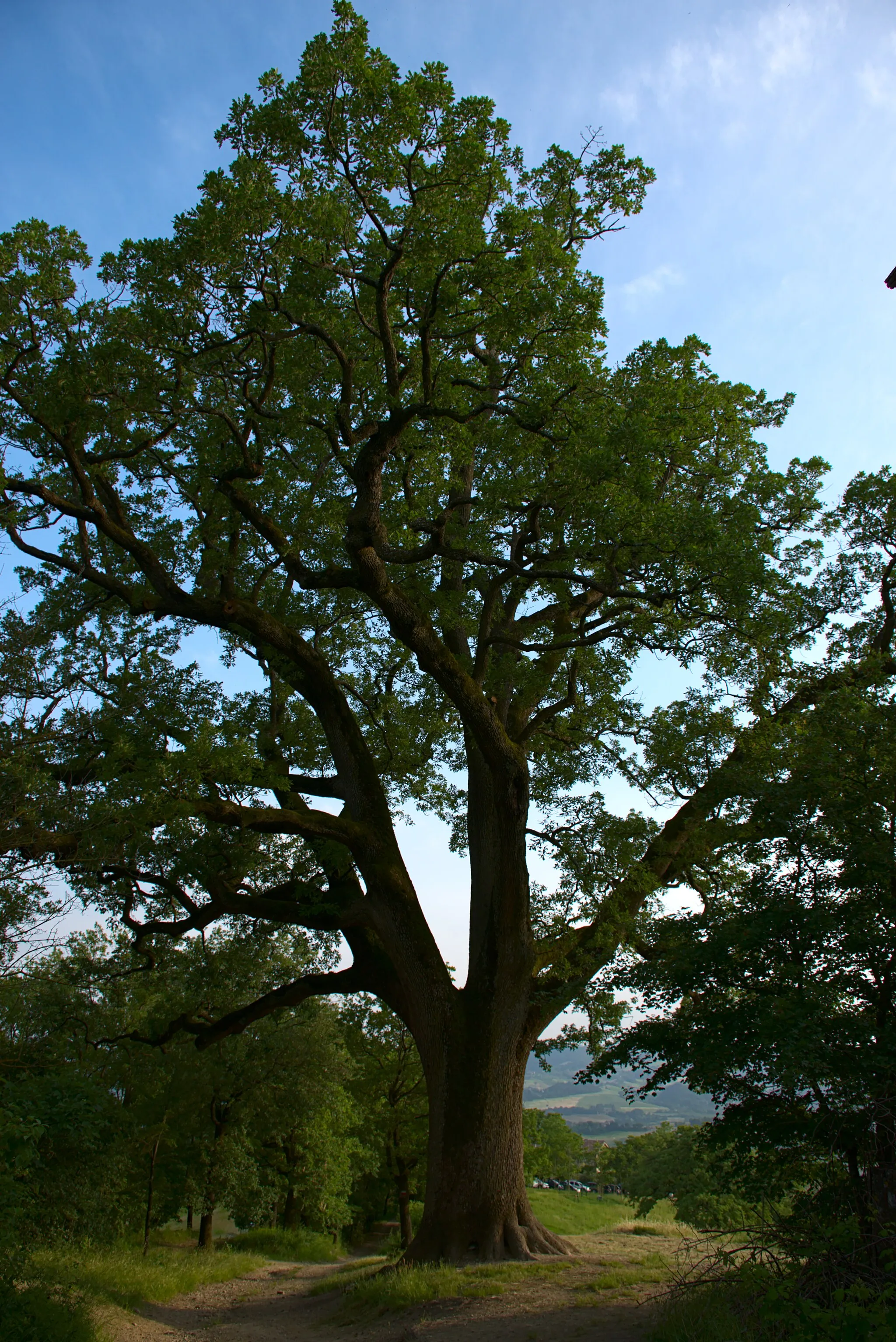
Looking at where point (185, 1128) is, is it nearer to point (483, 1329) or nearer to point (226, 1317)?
point (226, 1317)

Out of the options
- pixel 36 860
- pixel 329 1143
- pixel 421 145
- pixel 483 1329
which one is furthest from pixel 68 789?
pixel 329 1143

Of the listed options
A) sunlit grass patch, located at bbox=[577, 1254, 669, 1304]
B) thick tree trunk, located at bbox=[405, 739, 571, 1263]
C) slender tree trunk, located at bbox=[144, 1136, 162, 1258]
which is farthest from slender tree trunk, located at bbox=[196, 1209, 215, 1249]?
sunlit grass patch, located at bbox=[577, 1254, 669, 1304]

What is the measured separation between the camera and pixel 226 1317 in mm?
11750

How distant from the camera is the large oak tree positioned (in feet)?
31.8

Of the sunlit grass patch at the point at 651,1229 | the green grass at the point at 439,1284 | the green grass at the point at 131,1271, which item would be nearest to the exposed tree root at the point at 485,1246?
the green grass at the point at 439,1284

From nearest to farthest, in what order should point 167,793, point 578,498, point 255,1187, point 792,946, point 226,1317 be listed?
1. point 792,946
2. point 167,793
3. point 578,498
4. point 226,1317
5. point 255,1187

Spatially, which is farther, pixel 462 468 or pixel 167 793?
pixel 462 468

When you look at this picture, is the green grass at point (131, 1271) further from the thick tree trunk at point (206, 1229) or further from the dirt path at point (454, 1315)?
the thick tree trunk at point (206, 1229)

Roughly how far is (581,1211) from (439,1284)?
3166 centimetres

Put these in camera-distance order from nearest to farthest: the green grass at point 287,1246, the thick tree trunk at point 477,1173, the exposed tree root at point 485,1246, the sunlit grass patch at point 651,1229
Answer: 1. the exposed tree root at point 485,1246
2. the thick tree trunk at point 477,1173
3. the sunlit grass patch at point 651,1229
4. the green grass at point 287,1246

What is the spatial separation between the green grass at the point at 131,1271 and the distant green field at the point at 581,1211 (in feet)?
34.9

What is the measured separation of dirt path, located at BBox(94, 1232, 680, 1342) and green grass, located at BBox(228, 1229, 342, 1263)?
10.0 metres

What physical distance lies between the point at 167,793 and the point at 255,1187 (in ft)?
57.2

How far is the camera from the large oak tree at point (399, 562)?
31.8 ft
